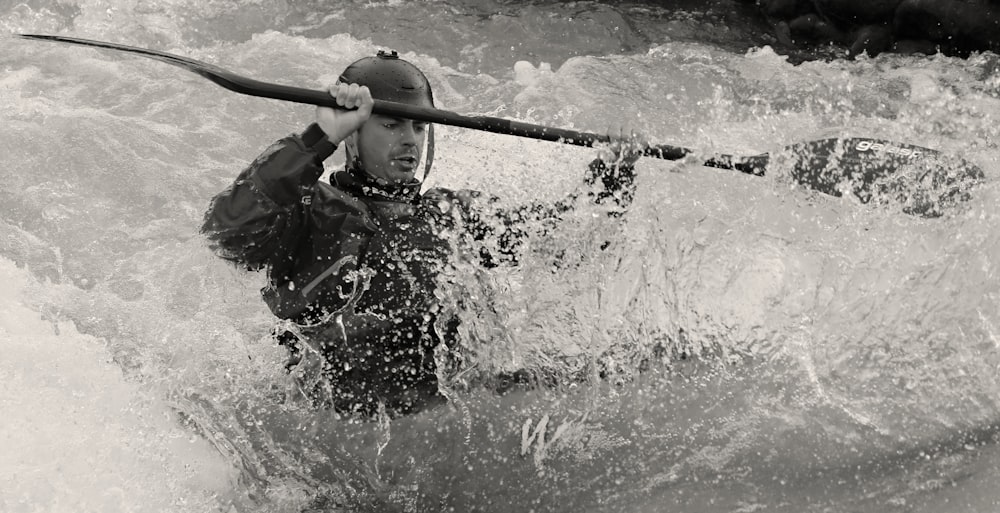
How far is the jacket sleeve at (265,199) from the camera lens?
111 inches

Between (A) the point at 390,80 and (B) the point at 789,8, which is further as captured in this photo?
(B) the point at 789,8

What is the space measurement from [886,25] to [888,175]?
12.5ft

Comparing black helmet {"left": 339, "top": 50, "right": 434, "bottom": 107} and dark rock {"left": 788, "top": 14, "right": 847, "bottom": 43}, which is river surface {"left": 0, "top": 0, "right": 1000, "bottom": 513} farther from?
dark rock {"left": 788, "top": 14, "right": 847, "bottom": 43}

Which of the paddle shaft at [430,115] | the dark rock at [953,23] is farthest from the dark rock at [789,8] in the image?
the paddle shaft at [430,115]

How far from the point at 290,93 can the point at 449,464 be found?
4.14 feet

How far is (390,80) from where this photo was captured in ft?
10.5

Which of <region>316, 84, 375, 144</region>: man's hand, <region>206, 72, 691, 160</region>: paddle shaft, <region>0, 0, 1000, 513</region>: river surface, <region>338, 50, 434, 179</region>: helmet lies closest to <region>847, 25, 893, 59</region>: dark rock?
<region>0, 0, 1000, 513</region>: river surface

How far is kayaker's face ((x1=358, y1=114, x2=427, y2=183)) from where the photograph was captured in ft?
10.2

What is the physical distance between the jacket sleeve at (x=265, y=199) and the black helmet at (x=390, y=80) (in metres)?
0.37

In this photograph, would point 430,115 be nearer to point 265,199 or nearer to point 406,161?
point 406,161

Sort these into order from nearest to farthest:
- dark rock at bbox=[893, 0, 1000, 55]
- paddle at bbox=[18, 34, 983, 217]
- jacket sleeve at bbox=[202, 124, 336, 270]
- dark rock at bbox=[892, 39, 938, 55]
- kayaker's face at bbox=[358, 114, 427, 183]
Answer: jacket sleeve at bbox=[202, 124, 336, 270] < kayaker's face at bbox=[358, 114, 427, 183] < paddle at bbox=[18, 34, 983, 217] < dark rock at bbox=[893, 0, 1000, 55] < dark rock at bbox=[892, 39, 938, 55]

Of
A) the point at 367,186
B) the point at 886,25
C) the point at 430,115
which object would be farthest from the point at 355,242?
the point at 886,25

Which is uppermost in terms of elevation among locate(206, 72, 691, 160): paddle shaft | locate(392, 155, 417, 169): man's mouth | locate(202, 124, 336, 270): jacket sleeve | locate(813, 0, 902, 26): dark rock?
locate(813, 0, 902, 26): dark rock

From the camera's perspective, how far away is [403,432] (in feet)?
10.6
